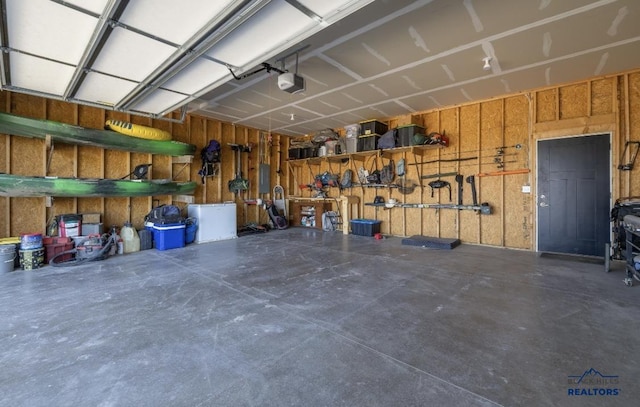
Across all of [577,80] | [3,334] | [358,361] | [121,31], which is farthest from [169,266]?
[577,80]

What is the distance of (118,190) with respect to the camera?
5.21 meters

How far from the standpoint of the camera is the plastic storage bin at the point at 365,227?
7246 millimetres

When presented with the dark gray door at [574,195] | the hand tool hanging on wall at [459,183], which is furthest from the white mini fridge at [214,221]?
the dark gray door at [574,195]

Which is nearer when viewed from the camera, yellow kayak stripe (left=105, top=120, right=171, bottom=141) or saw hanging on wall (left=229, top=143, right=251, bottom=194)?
yellow kayak stripe (left=105, top=120, right=171, bottom=141)

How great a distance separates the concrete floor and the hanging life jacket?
140 inches

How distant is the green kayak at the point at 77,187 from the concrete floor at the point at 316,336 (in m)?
1.28

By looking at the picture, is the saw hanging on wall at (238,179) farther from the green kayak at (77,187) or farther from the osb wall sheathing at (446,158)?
the green kayak at (77,187)

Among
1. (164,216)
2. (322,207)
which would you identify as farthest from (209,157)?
(322,207)

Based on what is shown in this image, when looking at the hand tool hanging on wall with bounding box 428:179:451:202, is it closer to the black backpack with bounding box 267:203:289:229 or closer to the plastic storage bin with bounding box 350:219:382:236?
the plastic storage bin with bounding box 350:219:382:236

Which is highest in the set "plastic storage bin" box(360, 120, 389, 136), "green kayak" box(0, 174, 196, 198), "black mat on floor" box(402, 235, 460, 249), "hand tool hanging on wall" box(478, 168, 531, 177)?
"plastic storage bin" box(360, 120, 389, 136)

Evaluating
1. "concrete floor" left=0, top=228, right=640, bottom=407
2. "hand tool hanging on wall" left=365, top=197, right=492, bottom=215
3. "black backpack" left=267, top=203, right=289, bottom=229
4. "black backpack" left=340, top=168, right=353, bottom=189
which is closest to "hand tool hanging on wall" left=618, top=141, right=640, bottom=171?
"concrete floor" left=0, top=228, right=640, bottom=407

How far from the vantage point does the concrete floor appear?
1.60m

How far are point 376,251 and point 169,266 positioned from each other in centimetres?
360

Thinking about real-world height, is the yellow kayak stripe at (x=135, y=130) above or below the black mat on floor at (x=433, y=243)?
above
